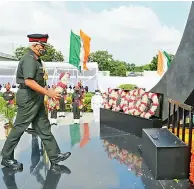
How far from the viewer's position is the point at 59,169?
291 centimetres

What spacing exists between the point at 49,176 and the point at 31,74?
0.97m

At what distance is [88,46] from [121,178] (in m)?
11.2

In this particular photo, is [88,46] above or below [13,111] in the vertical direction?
above

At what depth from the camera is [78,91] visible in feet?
34.1

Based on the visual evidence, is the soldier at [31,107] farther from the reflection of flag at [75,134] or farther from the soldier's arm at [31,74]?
the reflection of flag at [75,134]

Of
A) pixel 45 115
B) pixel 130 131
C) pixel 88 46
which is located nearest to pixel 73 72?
pixel 88 46

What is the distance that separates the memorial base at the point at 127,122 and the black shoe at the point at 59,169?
1463mm

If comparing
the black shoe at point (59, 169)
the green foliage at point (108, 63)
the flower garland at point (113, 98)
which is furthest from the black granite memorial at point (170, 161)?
the green foliage at point (108, 63)

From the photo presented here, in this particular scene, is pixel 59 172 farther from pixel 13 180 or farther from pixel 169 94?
pixel 169 94

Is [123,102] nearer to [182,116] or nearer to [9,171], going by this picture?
[182,116]

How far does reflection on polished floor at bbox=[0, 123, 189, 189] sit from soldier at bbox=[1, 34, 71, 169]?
0.15 m

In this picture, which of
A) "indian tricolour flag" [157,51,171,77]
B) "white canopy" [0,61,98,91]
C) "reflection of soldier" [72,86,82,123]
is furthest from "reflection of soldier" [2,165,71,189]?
"white canopy" [0,61,98,91]

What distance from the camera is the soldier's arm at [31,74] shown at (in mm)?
2727

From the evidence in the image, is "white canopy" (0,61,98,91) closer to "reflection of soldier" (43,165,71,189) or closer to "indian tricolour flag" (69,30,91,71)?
"indian tricolour flag" (69,30,91,71)
